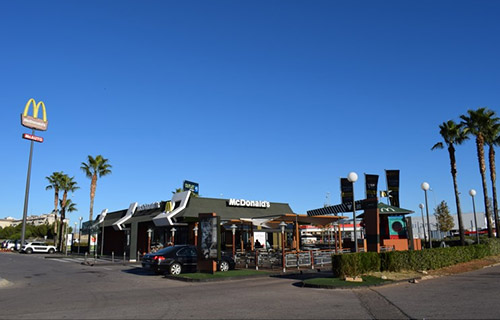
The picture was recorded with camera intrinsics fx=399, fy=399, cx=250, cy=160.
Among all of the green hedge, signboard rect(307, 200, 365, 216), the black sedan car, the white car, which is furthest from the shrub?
the white car

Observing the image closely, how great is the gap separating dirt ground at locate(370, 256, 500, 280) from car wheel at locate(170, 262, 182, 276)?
9.37 m

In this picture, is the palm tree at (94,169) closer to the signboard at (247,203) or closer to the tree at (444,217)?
the signboard at (247,203)

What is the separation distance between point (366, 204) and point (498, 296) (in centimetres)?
764

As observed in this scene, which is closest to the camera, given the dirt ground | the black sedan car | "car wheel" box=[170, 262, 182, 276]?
the dirt ground

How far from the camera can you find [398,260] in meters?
17.5

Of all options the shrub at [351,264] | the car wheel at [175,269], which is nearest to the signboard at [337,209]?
the shrub at [351,264]

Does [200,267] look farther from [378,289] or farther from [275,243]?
[275,243]

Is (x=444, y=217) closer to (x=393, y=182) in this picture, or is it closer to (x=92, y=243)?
(x=393, y=182)

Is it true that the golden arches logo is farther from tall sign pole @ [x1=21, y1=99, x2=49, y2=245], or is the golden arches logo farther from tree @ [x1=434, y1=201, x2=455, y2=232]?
tree @ [x1=434, y1=201, x2=455, y2=232]

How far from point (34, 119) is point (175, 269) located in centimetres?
1116

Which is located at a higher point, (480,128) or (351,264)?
(480,128)

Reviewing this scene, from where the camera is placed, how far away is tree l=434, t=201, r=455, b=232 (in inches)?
2675

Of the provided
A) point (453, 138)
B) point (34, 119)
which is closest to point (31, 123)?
point (34, 119)

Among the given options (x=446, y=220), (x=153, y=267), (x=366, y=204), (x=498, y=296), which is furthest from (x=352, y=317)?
(x=446, y=220)
